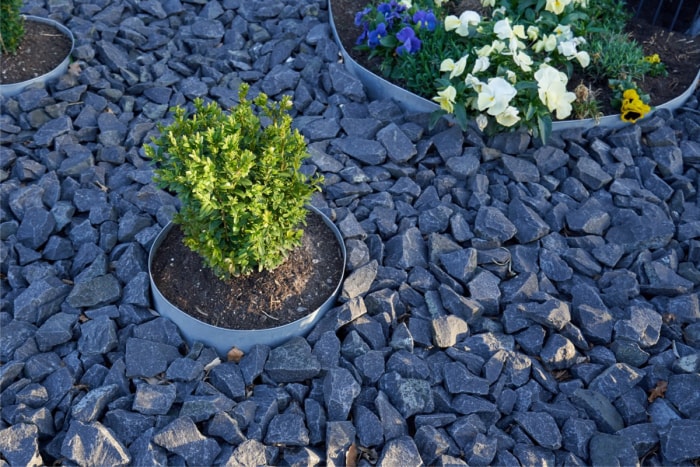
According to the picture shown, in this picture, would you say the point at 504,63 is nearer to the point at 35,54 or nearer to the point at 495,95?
the point at 495,95

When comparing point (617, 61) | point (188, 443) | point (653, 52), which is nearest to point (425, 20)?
point (617, 61)

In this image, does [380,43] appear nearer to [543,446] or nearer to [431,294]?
[431,294]

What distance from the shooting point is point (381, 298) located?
275cm

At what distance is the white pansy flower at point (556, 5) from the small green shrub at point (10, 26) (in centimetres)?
285

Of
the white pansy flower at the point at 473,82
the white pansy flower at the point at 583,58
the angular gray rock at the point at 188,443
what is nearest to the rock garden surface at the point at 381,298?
the angular gray rock at the point at 188,443

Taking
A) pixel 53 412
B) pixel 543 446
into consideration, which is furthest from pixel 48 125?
pixel 543 446

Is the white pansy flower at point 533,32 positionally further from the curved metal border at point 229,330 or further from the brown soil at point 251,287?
the curved metal border at point 229,330

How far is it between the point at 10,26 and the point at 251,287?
87.2 inches

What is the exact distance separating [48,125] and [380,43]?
1.79m

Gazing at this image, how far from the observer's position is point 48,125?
3.53 meters

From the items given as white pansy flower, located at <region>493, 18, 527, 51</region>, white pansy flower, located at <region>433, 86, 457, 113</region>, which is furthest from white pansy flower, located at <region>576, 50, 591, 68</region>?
white pansy flower, located at <region>433, 86, 457, 113</region>

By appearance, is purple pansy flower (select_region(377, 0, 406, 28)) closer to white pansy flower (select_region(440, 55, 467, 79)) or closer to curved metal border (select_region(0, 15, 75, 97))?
white pansy flower (select_region(440, 55, 467, 79))

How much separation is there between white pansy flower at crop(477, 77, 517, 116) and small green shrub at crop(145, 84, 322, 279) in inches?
47.4

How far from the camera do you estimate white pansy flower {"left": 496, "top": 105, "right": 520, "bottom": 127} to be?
3273mm
